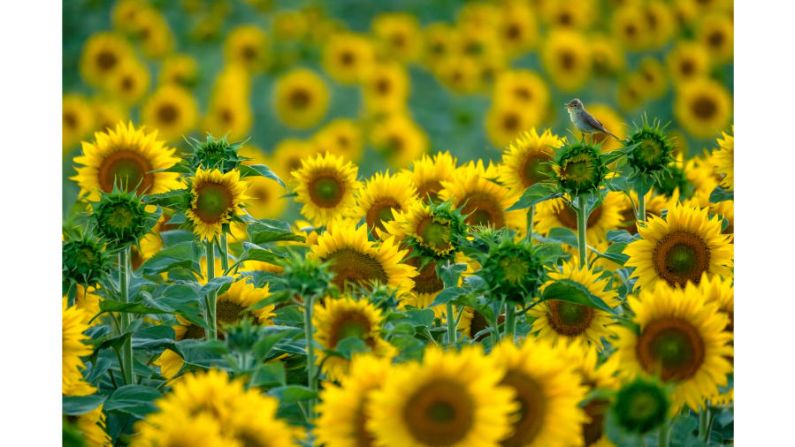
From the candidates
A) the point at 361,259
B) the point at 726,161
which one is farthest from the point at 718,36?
the point at 361,259

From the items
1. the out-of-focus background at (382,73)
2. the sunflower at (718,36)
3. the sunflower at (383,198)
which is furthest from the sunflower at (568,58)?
the sunflower at (383,198)

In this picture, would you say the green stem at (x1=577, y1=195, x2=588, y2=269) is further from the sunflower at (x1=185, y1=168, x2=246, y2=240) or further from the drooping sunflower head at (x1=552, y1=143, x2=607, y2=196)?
the sunflower at (x1=185, y1=168, x2=246, y2=240)

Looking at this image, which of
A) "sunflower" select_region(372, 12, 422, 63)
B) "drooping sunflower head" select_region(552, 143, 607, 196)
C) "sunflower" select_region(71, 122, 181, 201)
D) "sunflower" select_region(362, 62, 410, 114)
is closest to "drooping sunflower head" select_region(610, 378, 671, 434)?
"drooping sunflower head" select_region(552, 143, 607, 196)

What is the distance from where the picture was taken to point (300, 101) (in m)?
4.53

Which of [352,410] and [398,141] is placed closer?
[352,410]

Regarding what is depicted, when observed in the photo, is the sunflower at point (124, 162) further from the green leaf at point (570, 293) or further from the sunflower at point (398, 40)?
the sunflower at point (398, 40)

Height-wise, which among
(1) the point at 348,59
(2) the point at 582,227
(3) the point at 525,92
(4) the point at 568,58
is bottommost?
(2) the point at 582,227

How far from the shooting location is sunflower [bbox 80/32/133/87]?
141 inches

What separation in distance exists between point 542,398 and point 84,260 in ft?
2.13

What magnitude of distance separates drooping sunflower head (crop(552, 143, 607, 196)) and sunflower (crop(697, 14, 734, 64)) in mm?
1189

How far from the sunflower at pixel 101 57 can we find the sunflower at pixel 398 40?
4.15ft

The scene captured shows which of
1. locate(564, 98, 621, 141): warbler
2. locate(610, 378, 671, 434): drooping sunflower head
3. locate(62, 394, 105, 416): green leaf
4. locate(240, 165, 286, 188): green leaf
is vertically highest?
locate(564, 98, 621, 141): warbler

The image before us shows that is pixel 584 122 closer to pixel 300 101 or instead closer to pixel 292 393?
pixel 292 393
